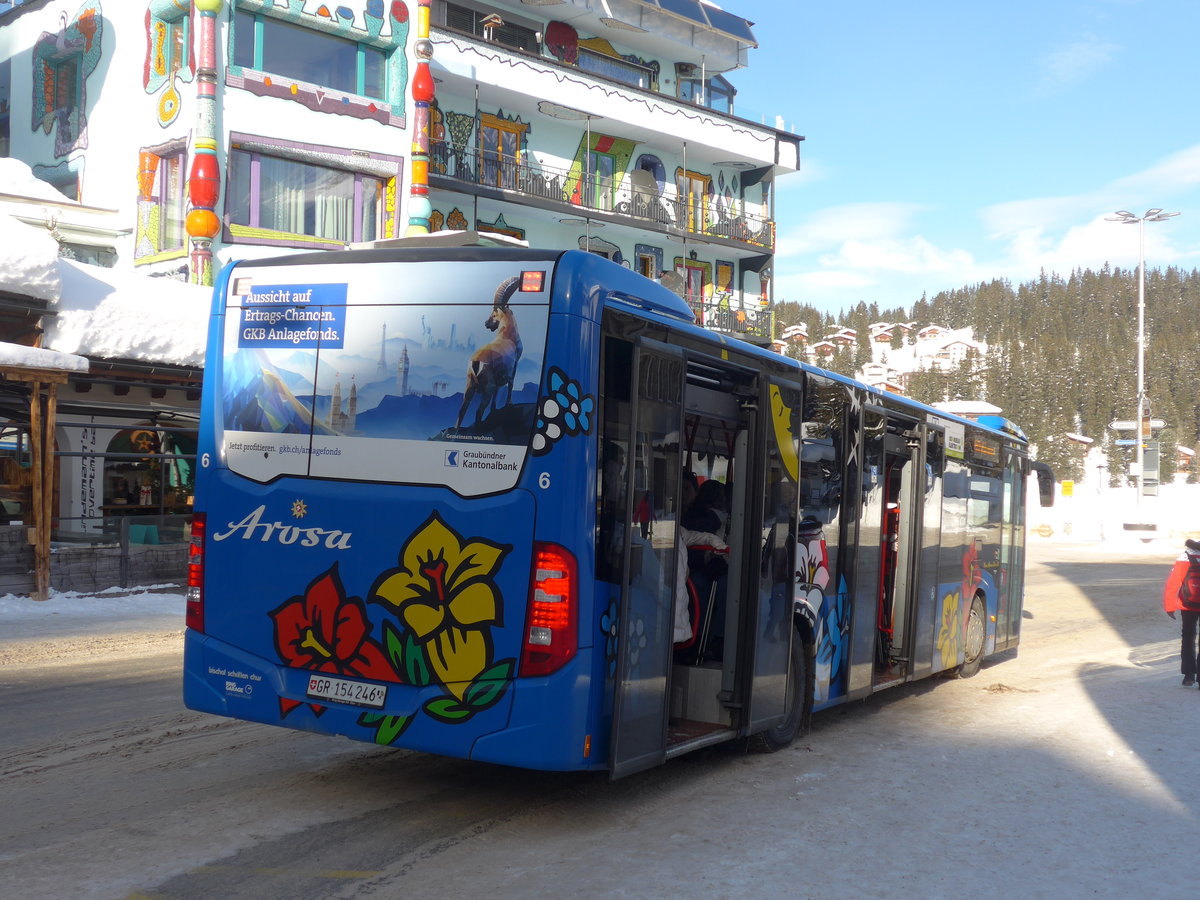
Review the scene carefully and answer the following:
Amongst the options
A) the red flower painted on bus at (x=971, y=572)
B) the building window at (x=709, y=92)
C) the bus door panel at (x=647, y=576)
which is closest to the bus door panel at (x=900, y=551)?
the red flower painted on bus at (x=971, y=572)

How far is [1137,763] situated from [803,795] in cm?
283

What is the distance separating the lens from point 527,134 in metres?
34.7

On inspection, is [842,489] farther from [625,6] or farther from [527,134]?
[625,6]

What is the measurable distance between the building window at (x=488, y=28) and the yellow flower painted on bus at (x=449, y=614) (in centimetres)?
2943

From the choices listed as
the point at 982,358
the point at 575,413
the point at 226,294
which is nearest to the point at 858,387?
the point at 575,413

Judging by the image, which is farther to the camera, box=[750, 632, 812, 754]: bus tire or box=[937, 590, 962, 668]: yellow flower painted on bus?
box=[937, 590, 962, 668]: yellow flower painted on bus

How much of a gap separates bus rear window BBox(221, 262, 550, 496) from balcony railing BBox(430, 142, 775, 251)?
2597 centimetres

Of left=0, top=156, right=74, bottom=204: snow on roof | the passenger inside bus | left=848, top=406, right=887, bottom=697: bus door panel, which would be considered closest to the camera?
the passenger inside bus

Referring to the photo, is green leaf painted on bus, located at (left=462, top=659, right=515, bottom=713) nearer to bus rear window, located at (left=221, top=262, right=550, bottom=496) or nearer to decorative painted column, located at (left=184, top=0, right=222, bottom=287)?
bus rear window, located at (left=221, top=262, right=550, bottom=496)

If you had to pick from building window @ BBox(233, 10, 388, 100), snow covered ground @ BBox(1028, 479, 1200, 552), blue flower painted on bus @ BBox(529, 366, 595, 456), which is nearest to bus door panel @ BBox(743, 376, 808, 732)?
blue flower painted on bus @ BBox(529, 366, 595, 456)

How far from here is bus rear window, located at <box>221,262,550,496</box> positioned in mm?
5734

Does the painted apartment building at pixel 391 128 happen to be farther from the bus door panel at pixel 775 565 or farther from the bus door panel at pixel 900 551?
the bus door panel at pixel 775 565

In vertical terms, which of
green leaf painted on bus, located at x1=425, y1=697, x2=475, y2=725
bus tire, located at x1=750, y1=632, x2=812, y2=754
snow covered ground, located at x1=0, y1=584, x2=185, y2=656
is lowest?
snow covered ground, located at x1=0, y1=584, x2=185, y2=656

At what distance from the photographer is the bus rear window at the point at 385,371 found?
573 centimetres
